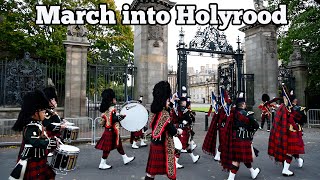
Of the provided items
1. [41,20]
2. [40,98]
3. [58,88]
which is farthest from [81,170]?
[41,20]

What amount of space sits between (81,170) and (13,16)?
14.4m

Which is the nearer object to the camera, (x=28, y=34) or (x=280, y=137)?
(x=280, y=137)

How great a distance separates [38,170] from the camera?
3.78 m

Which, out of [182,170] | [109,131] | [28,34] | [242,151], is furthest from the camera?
[28,34]

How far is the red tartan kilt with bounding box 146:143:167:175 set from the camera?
4.64 m

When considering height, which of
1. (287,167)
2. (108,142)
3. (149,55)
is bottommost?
(287,167)

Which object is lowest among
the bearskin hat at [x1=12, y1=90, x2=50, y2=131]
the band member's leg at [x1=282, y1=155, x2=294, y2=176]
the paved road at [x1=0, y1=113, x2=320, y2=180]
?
the paved road at [x1=0, y1=113, x2=320, y2=180]

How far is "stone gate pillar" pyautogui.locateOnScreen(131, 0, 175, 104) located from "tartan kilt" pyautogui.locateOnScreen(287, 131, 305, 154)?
21.9 feet

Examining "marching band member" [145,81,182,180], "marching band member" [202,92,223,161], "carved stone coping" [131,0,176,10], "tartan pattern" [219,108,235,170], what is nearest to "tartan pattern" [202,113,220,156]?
"marching band member" [202,92,223,161]

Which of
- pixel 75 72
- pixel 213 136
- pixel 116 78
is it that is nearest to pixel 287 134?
pixel 213 136

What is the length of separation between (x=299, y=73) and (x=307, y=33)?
9.00ft

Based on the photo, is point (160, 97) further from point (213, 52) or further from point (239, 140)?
point (213, 52)

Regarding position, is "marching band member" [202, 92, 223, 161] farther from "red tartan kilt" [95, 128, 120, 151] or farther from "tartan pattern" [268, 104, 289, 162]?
"red tartan kilt" [95, 128, 120, 151]

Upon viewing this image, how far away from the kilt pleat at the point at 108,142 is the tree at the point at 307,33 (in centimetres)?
1301
